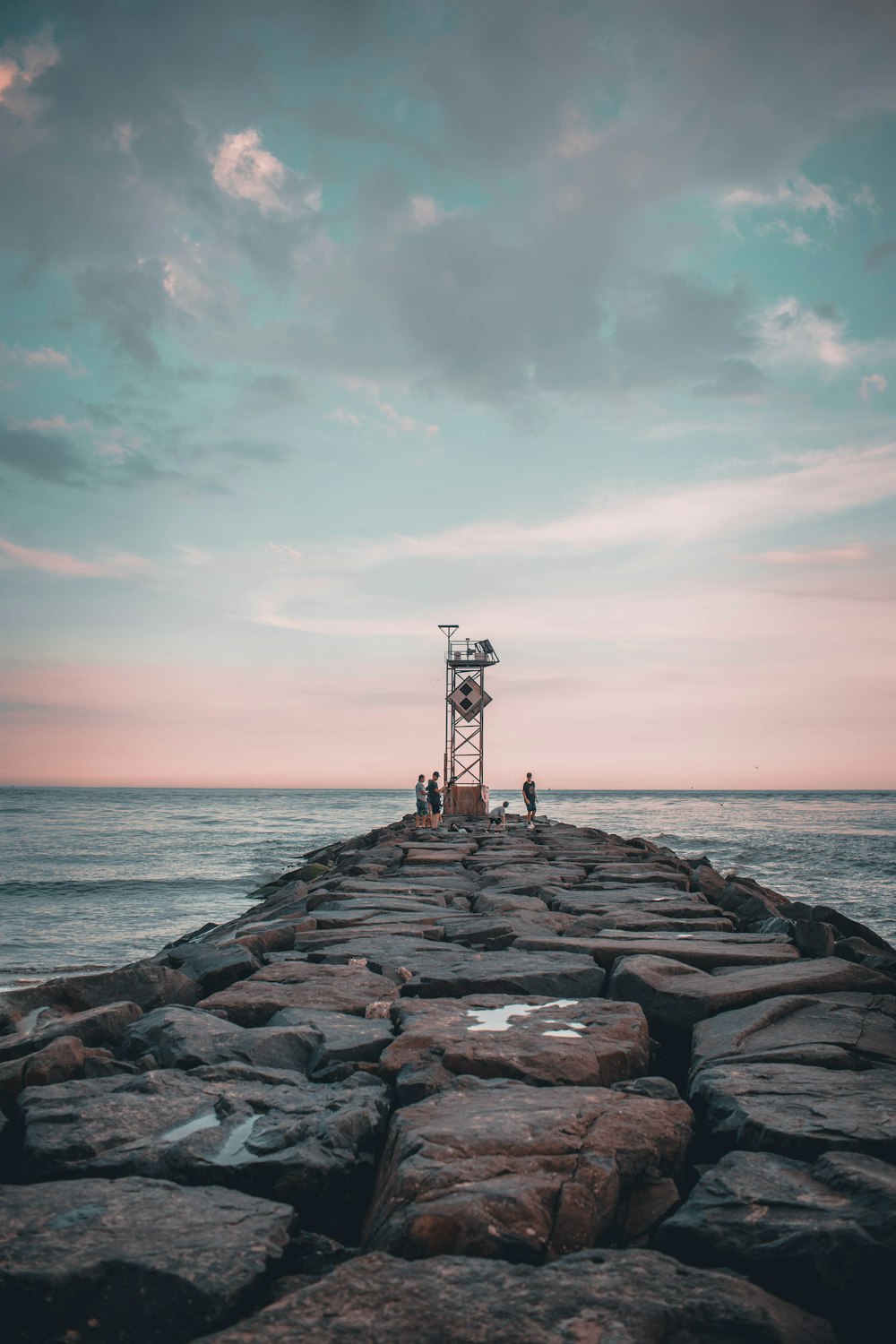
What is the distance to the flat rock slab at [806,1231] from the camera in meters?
1.91

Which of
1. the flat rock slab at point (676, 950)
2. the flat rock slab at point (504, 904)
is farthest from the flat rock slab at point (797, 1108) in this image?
the flat rock slab at point (504, 904)

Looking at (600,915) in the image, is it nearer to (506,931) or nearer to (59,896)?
(506,931)

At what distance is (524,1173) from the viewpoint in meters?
2.35

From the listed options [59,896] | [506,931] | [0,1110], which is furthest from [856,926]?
[59,896]

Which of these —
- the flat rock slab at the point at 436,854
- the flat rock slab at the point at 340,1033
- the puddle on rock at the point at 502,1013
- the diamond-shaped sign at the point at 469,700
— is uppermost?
the diamond-shaped sign at the point at 469,700

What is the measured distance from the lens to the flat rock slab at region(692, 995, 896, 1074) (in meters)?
3.32

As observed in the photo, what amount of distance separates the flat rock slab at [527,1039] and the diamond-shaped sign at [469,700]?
17572 millimetres

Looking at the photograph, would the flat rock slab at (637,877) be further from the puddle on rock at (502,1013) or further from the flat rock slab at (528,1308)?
the flat rock slab at (528,1308)

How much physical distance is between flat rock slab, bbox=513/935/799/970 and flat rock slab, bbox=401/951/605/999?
41 centimetres

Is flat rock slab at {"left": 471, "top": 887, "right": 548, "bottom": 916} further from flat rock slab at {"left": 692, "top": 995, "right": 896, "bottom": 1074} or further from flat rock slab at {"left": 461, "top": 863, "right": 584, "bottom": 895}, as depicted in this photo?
flat rock slab at {"left": 692, "top": 995, "right": 896, "bottom": 1074}

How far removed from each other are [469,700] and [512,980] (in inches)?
688

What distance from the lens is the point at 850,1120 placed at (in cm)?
266

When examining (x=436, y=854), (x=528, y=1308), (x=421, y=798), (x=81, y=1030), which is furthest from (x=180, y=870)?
(x=528, y=1308)

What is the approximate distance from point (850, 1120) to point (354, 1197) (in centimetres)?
155
